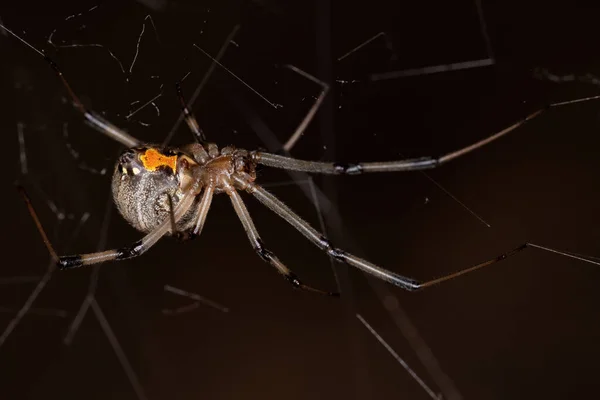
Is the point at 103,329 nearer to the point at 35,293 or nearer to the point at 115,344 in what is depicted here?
the point at 115,344

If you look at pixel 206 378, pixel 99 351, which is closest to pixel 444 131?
pixel 206 378

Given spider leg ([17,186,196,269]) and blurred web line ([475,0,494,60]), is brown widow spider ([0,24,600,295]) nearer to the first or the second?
spider leg ([17,186,196,269])

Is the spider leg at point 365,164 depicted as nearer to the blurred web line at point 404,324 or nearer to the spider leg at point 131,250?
the spider leg at point 131,250

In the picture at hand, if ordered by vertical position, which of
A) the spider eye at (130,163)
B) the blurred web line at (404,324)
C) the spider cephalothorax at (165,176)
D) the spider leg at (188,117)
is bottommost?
the blurred web line at (404,324)

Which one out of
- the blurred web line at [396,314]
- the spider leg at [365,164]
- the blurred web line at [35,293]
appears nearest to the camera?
the spider leg at [365,164]

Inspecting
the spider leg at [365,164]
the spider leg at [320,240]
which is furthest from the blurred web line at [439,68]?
the spider leg at [320,240]

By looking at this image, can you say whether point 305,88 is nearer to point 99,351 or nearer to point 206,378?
point 206,378

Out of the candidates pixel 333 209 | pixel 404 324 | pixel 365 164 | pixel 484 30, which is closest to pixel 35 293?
pixel 333 209
